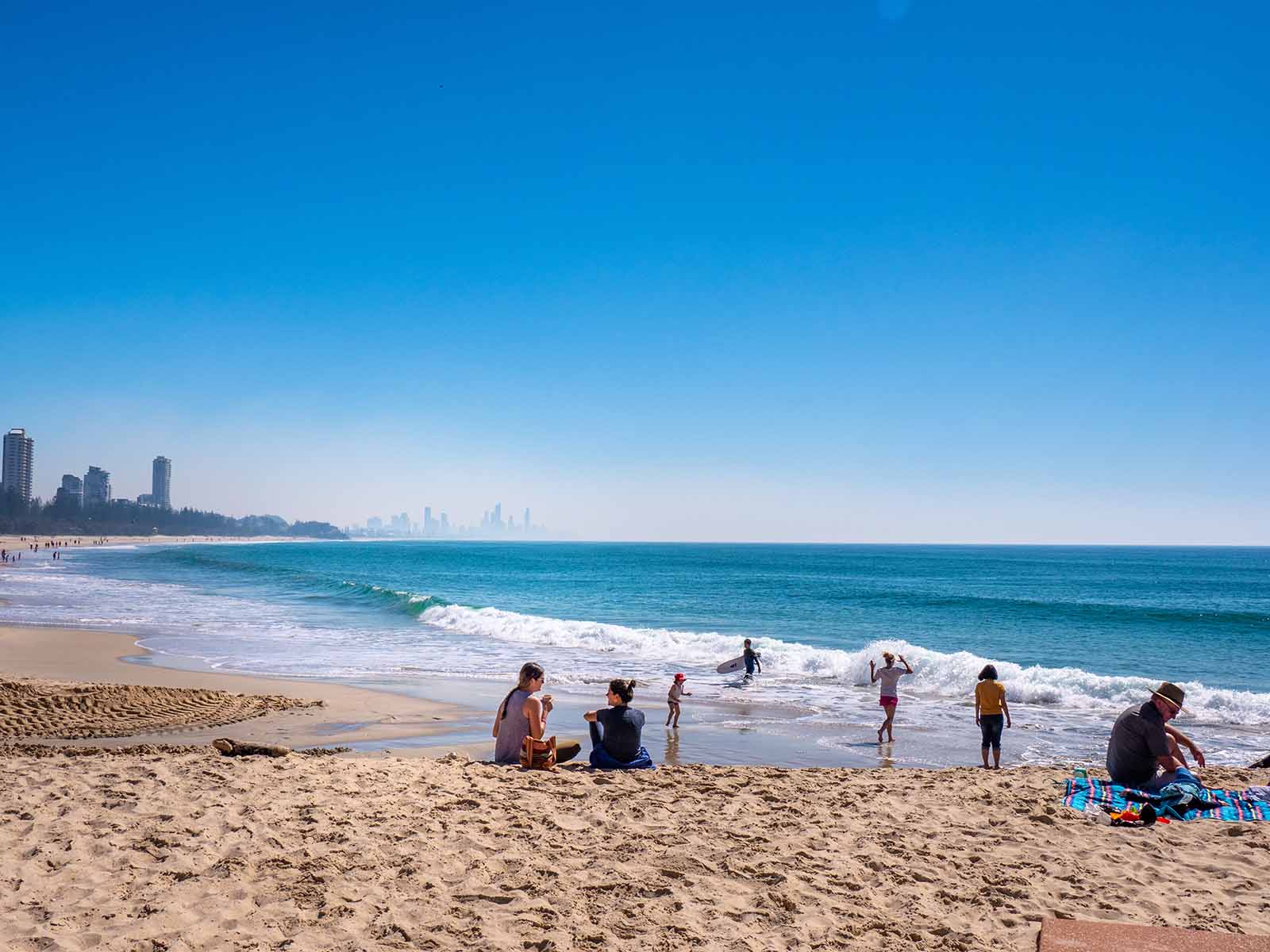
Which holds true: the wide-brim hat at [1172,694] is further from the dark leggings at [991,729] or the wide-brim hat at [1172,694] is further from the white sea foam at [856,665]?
the white sea foam at [856,665]

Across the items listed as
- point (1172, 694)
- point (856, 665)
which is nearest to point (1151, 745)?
point (1172, 694)

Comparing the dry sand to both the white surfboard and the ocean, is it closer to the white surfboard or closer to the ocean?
the ocean

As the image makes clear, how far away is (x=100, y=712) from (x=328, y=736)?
12.4ft

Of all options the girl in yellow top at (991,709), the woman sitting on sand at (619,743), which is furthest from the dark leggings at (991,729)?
the woman sitting on sand at (619,743)

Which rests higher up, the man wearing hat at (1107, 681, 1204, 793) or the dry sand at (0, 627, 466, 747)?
the man wearing hat at (1107, 681, 1204, 793)

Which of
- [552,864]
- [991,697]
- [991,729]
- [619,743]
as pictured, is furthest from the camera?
[991,729]

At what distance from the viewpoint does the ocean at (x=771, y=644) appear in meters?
15.2

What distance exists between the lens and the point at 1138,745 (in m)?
8.30

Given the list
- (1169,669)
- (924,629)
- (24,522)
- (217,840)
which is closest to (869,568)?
(924,629)

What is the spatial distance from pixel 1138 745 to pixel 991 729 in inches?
140

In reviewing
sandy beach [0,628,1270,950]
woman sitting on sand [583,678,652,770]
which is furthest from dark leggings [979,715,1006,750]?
woman sitting on sand [583,678,652,770]

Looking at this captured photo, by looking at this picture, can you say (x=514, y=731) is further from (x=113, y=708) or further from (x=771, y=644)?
(x=771, y=644)

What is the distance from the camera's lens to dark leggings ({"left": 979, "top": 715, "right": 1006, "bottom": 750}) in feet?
38.3

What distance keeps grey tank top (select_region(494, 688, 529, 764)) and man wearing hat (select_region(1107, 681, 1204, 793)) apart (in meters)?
6.20
